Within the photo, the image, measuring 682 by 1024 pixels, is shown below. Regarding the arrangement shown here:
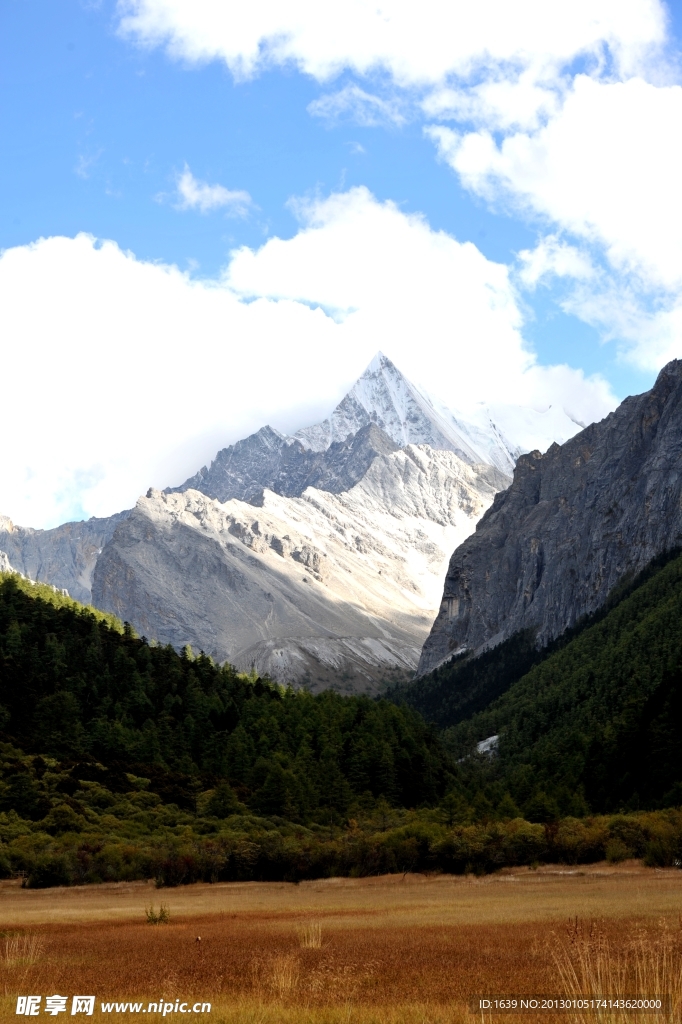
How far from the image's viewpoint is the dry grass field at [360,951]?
2272 centimetres

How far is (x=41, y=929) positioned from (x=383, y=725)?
4286 inches

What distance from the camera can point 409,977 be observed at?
88.2ft

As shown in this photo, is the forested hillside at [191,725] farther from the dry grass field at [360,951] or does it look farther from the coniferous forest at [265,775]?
the dry grass field at [360,951]

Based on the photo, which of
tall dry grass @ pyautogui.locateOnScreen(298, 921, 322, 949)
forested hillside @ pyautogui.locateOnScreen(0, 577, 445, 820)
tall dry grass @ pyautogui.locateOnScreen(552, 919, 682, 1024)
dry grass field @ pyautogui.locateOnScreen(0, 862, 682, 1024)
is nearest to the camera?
tall dry grass @ pyautogui.locateOnScreen(552, 919, 682, 1024)

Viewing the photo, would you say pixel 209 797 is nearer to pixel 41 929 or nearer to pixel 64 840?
pixel 64 840

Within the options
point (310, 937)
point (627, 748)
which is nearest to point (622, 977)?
point (310, 937)

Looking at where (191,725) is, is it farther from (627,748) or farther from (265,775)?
(627,748)

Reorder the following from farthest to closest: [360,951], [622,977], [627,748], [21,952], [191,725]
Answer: [191,725] < [627,748] < [21,952] < [360,951] < [622,977]

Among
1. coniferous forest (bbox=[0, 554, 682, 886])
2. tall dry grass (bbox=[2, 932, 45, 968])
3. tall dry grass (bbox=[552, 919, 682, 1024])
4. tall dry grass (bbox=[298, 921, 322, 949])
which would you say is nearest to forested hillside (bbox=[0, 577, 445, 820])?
coniferous forest (bbox=[0, 554, 682, 886])

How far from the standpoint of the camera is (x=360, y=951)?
32344 mm

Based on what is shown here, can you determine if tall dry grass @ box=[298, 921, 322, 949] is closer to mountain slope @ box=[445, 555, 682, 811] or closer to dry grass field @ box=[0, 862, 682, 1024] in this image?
dry grass field @ box=[0, 862, 682, 1024]

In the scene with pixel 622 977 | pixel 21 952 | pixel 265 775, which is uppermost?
pixel 622 977

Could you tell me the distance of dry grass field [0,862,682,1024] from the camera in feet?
74.5

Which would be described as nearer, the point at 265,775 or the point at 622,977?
the point at 622,977
